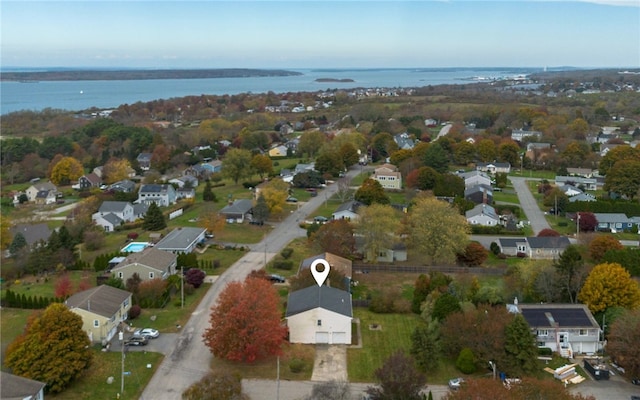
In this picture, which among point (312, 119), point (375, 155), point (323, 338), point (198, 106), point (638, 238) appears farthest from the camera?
point (198, 106)

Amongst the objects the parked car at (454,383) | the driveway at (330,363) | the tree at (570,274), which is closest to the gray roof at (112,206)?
the driveway at (330,363)

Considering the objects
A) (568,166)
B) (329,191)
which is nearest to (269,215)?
(329,191)

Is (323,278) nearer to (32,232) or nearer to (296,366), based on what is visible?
(296,366)

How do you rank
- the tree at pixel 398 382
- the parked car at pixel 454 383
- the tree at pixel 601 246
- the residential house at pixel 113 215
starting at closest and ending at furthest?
the tree at pixel 398 382 < the parked car at pixel 454 383 < the tree at pixel 601 246 < the residential house at pixel 113 215

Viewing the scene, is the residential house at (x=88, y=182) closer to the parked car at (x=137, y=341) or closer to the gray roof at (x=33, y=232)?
the gray roof at (x=33, y=232)

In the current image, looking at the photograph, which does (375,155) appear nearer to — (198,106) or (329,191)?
(329,191)

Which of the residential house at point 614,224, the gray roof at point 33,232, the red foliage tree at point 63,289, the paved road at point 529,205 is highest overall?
A: the red foliage tree at point 63,289

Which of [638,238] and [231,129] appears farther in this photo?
[231,129]

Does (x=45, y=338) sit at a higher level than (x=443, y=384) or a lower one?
higher

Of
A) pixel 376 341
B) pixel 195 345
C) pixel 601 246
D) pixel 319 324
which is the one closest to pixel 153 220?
pixel 195 345
